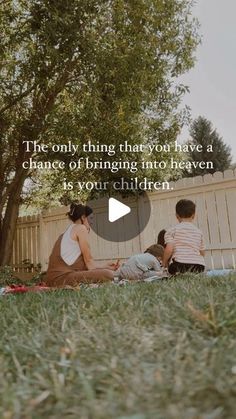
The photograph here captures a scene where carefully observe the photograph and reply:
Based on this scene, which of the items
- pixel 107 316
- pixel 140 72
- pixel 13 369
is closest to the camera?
pixel 13 369

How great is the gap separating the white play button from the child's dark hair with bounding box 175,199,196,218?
332cm

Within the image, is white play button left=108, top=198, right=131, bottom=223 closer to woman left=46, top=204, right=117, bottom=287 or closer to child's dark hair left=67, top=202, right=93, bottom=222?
child's dark hair left=67, top=202, right=93, bottom=222

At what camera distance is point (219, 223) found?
7.32 m

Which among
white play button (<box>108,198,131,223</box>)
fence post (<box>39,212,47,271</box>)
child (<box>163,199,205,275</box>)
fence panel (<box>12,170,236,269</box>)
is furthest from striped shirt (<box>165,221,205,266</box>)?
fence post (<box>39,212,47,271</box>)

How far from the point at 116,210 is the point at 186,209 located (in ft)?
12.0

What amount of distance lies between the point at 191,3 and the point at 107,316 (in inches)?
343

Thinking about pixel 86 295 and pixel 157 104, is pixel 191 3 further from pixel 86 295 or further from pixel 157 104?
pixel 86 295

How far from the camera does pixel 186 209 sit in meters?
5.41

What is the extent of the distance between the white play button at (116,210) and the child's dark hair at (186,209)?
10.9ft

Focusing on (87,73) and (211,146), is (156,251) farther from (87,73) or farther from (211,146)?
(211,146)

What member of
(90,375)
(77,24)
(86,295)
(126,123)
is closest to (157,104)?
(126,123)

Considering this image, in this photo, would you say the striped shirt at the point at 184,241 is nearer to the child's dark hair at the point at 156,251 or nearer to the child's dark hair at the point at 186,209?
the child's dark hair at the point at 186,209

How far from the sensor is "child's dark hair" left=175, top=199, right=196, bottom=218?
5387 millimetres

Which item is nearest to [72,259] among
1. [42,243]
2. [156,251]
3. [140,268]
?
[140,268]
